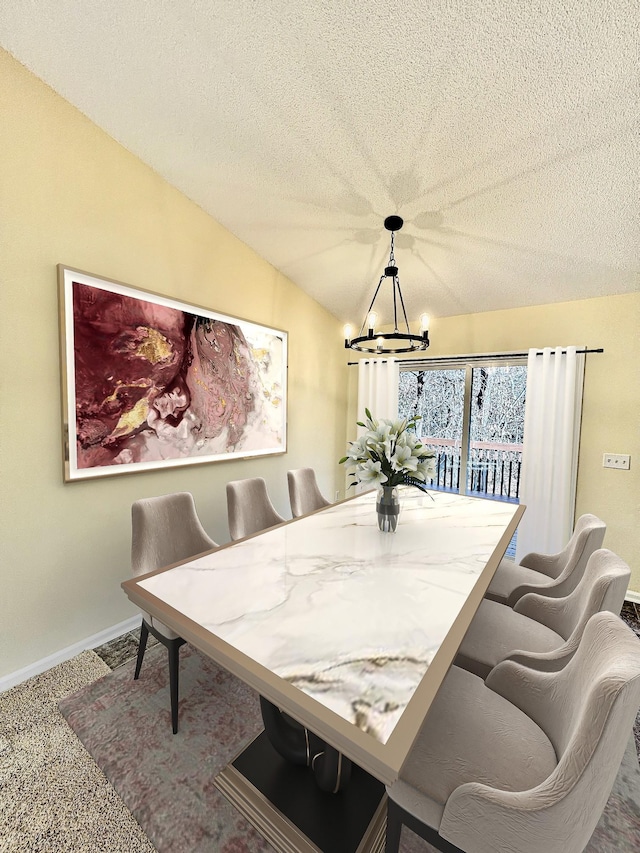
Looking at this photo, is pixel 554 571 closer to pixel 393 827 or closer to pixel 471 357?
pixel 393 827

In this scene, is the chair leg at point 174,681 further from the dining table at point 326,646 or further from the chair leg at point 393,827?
the chair leg at point 393,827

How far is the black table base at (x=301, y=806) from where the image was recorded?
3.72ft

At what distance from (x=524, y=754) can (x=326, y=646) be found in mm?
602

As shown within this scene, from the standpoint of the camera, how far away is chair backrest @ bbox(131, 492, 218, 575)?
1.79 metres

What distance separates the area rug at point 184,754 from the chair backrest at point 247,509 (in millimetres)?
765

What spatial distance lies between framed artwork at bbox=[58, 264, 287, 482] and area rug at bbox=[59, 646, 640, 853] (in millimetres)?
1172

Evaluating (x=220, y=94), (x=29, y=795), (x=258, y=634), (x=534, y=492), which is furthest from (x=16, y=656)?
(x=534, y=492)

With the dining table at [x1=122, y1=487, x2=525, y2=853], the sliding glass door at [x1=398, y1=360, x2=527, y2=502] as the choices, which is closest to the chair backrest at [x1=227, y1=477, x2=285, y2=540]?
the dining table at [x1=122, y1=487, x2=525, y2=853]

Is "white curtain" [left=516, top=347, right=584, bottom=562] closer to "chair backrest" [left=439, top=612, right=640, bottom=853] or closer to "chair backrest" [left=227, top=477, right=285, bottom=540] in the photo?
"chair backrest" [left=227, top=477, right=285, bottom=540]

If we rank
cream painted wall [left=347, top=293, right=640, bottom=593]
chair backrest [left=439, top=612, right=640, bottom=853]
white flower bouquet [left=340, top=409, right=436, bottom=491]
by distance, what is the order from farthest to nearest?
1. cream painted wall [left=347, top=293, right=640, bottom=593]
2. white flower bouquet [left=340, top=409, right=436, bottom=491]
3. chair backrest [left=439, top=612, right=640, bottom=853]

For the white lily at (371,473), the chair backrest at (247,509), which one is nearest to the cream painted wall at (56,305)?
the chair backrest at (247,509)

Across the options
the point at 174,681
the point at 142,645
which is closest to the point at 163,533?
the point at 142,645

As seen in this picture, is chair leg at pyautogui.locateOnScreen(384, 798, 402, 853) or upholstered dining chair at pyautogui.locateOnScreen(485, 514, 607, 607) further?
upholstered dining chair at pyautogui.locateOnScreen(485, 514, 607, 607)

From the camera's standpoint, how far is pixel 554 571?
210 cm
